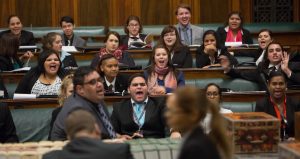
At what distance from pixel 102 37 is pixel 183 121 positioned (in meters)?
6.86

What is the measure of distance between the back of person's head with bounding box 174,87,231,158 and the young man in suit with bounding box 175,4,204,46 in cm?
597

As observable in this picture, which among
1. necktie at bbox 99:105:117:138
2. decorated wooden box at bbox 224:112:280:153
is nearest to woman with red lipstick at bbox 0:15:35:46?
necktie at bbox 99:105:117:138

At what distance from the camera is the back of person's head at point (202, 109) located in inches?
113

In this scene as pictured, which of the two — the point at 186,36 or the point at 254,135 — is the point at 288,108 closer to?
the point at 254,135

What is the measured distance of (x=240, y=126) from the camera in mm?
4289

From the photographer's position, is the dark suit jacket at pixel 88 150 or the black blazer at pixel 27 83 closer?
the dark suit jacket at pixel 88 150

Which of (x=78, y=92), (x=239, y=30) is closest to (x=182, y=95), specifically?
(x=78, y=92)

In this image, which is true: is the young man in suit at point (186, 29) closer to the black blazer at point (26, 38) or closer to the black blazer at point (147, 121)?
the black blazer at point (26, 38)

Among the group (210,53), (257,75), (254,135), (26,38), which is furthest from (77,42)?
(254,135)

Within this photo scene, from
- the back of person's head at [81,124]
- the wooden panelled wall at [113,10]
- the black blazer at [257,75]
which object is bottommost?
the back of person's head at [81,124]

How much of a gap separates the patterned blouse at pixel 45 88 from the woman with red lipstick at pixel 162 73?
825mm

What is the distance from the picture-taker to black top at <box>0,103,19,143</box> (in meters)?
5.52

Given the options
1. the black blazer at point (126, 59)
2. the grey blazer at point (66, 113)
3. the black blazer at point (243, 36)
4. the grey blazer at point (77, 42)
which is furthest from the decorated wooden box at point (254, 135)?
the grey blazer at point (77, 42)

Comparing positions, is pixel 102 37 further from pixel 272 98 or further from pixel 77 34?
pixel 272 98
